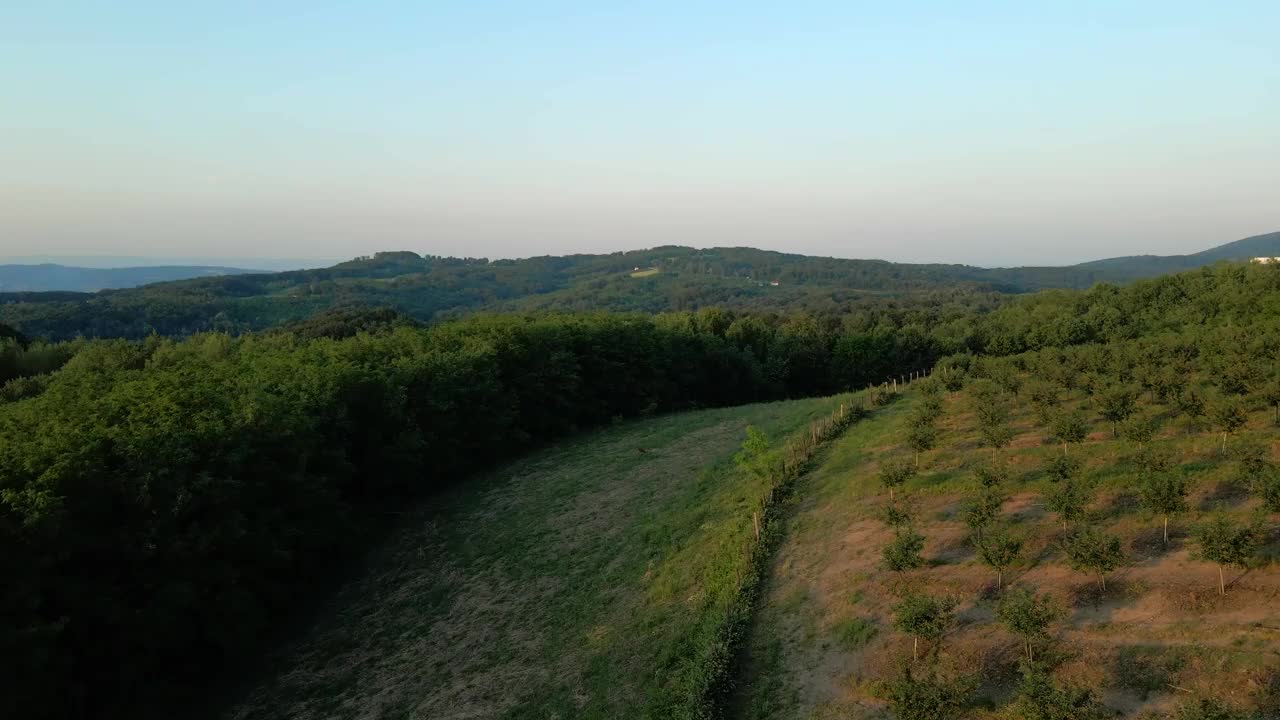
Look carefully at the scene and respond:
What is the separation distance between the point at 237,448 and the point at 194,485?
2767 mm

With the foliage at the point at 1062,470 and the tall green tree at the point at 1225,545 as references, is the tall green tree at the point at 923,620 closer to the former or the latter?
the tall green tree at the point at 1225,545

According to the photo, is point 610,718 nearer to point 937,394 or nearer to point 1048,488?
point 1048,488

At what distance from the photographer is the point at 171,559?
23094mm

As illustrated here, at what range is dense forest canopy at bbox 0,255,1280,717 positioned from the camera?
68.9ft

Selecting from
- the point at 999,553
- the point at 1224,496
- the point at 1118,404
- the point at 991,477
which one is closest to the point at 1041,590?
the point at 999,553

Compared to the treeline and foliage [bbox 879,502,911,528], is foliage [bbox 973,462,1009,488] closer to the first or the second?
foliage [bbox 879,502,911,528]

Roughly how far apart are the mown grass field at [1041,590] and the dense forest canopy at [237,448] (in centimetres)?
1239

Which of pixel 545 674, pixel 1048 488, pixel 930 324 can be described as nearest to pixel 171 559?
pixel 545 674

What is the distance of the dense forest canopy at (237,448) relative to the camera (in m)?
21.0

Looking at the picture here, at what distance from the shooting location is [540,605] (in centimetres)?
2611

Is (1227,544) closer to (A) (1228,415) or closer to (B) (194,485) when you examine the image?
(A) (1228,415)

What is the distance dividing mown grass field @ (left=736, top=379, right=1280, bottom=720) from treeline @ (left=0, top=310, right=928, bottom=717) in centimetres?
2030

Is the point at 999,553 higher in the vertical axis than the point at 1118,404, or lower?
lower

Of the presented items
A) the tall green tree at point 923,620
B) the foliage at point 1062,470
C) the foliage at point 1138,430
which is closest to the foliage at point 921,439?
the foliage at point 1062,470
